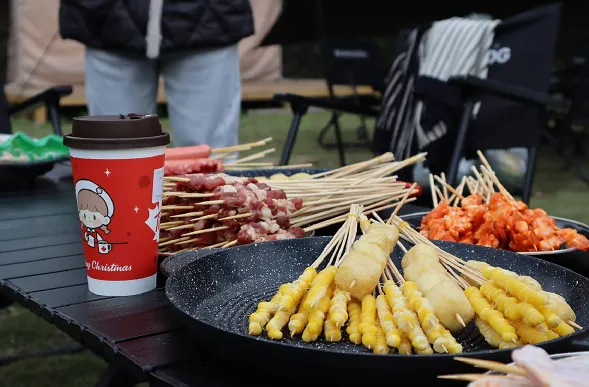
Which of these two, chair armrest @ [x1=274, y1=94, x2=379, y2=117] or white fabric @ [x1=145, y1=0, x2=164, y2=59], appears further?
chair armrest @ [x1=274, y1=94, x2=379, y2=117]

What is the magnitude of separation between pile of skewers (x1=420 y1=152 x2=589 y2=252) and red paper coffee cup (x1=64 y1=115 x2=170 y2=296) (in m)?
0.55

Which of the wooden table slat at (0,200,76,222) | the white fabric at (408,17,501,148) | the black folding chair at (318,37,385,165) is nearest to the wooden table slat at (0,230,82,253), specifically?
the wooden table slat at (0,200,76,222)

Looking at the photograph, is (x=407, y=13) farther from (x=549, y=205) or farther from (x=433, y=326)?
(x=433, y=326)

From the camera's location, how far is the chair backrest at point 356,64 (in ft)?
24.0

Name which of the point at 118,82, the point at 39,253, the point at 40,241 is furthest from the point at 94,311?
the point at 118,82

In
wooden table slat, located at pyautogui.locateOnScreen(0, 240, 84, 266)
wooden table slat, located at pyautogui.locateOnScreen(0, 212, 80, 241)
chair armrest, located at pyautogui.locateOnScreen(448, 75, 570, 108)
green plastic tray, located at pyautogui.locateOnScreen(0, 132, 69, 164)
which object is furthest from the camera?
chair armrest, located at pyautogui.locateOnScreen(448, 75, 570, 108)

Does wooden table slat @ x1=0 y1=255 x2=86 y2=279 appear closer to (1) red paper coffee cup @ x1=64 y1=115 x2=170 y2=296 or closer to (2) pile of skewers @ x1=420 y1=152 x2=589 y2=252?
(1) red paper coffee cup @ x1=64 y1=115 x2=170 y2=296

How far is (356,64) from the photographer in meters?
7.53

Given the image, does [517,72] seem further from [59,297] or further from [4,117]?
[59,297]

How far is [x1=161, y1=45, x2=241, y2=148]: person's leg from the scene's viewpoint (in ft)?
9.43

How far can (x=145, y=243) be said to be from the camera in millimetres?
1071

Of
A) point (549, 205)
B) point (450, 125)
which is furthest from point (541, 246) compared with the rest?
point (549, 205)

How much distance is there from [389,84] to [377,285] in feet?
9.99

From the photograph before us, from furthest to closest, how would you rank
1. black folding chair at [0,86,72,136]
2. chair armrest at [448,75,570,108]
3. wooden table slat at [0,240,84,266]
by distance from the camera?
black folding chair at [0,86,72,136] < chair armrest at [448,75,570,108] < wooden table slat at [0,240,84,266]
